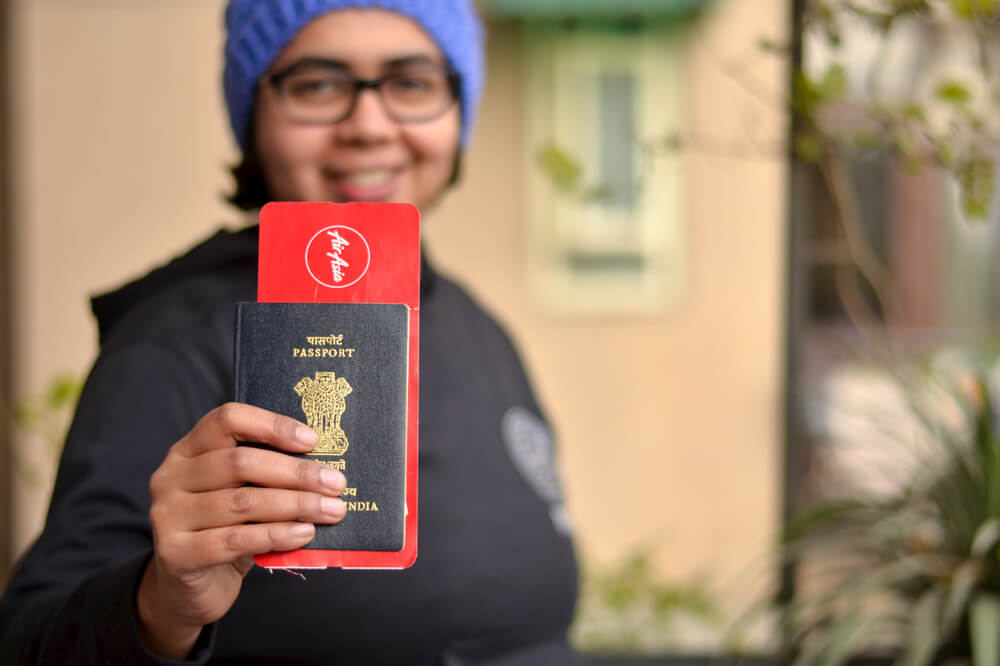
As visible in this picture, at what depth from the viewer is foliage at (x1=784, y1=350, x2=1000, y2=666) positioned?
1.54m

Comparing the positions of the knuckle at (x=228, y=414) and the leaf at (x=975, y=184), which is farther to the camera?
the leaf at (x=975, y=184)

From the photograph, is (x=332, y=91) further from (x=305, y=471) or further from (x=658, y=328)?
(x=658, y=328)

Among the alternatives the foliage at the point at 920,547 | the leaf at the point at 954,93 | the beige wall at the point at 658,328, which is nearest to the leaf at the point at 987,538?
the foliage at the point at 920,547

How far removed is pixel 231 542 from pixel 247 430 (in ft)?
0.28

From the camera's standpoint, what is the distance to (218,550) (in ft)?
2.24

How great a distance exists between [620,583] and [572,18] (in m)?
2.47

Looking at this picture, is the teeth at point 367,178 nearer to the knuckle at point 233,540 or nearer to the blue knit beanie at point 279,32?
the blue knit beanie at point 279,32

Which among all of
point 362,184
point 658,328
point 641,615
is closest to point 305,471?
point 362,184

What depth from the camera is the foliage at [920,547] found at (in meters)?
1.54

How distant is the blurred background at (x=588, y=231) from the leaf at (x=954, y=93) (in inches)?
75.4

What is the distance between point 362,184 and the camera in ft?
3.60

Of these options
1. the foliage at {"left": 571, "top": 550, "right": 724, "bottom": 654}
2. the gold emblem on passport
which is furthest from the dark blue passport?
the foliage at {"left": 571, "top": 550, "right": 724, "bottom": 654}

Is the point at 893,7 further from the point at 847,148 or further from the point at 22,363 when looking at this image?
the point at 22,363

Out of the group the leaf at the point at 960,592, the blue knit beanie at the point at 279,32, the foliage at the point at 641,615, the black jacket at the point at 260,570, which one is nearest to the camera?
the black jacket at the point at 260,570
